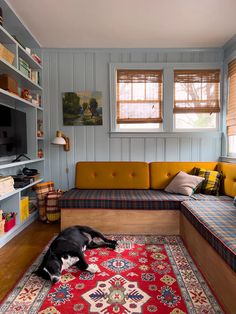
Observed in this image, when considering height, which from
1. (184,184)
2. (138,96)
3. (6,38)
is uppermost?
(6,38)

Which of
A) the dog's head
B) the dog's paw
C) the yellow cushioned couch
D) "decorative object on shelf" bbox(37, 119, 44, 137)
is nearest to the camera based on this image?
the yellow cushioned couch

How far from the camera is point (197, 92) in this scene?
3445 mm

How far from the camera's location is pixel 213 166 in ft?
10.6

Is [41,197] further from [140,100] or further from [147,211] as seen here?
[140,100]

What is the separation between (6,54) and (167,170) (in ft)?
8.33

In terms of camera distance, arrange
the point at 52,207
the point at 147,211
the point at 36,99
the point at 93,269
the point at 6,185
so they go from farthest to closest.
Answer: the point at 36,99, the point at 52,207, the point at 147,211, the point at 6,185, the point at 93,269

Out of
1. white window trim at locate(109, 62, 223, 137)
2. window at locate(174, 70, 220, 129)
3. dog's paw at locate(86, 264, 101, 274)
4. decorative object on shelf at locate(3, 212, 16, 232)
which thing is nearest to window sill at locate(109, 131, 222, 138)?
white window trim at locate(109, 62, 223, 137)

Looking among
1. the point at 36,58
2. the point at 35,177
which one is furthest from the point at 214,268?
the point at 36,58

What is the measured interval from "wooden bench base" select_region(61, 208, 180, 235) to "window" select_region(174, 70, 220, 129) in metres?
1.74

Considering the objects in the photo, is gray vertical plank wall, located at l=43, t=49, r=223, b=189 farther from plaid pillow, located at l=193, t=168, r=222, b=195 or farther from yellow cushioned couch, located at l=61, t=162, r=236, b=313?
plaid pillow, located at l=193, t=168, r=222, b=195

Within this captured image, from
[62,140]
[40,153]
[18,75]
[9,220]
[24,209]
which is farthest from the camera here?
[40,153]

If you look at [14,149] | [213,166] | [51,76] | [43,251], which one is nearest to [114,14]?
[51,76]

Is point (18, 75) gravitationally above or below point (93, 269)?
above

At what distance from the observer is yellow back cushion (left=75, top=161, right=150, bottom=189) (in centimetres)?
320
